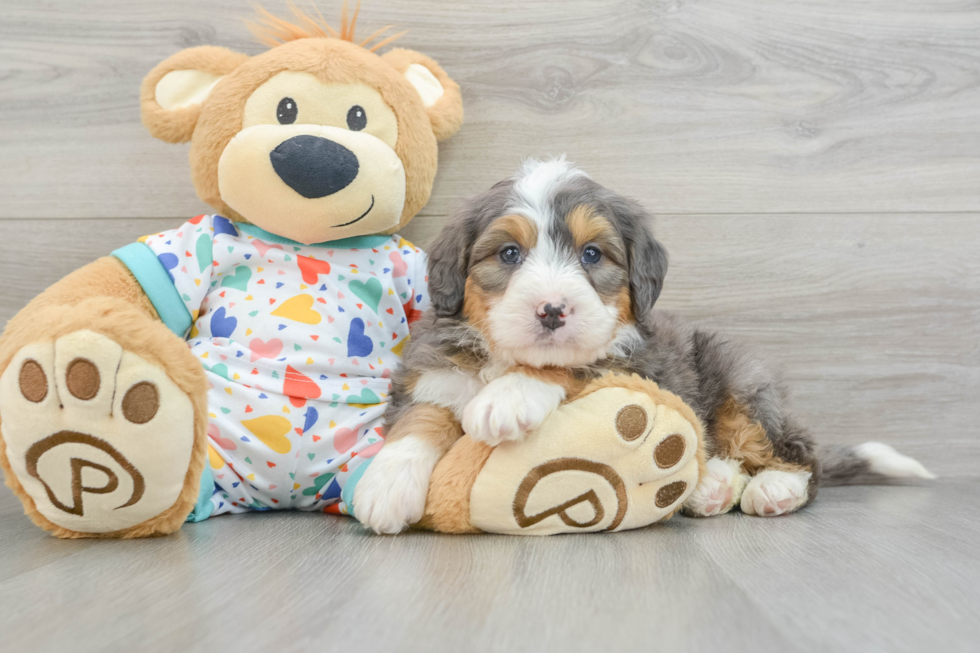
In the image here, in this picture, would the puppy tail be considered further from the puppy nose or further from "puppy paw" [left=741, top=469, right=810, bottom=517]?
the puppy nose

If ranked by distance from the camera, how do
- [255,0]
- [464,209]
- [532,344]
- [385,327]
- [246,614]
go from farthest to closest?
[255,0]
[385,327]
[464,209]
[532,344]
[246,614]

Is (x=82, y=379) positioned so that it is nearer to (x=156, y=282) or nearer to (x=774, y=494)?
(x=156, y=282)

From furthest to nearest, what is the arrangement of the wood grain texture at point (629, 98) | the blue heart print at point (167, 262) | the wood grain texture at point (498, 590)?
the wood grain texture at point (629, 98)
the blue heart print at point (167, 262)
the wood grain texture at point (498, 590)

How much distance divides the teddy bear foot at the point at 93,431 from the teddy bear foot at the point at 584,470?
0.61 meters

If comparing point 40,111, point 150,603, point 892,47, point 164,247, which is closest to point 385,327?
point 164,247

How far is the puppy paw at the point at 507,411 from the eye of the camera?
1561 mm

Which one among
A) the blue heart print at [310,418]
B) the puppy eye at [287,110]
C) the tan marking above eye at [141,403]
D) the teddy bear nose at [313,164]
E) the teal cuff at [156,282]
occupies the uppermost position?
the puppy eye at [287,110]

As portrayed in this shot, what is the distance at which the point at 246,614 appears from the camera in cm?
113

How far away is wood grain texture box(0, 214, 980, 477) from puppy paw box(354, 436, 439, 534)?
1.31 meters

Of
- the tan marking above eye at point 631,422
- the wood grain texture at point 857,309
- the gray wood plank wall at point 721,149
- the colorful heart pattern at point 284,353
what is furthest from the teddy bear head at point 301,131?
the wood grain texture at point 857,309

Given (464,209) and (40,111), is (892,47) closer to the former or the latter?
(464,209)

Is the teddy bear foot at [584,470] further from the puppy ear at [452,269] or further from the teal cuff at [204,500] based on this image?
the teal cuff at [204,500]

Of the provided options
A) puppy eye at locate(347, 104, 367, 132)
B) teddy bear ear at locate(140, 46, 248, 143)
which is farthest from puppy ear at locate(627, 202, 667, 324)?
teddy bear ear at locate(140, 46, 248, 143)

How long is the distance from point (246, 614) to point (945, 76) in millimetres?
2900
